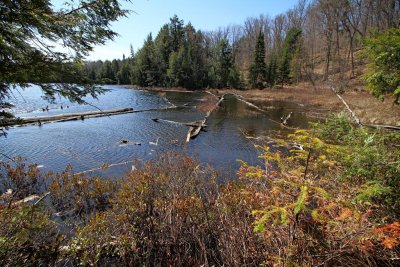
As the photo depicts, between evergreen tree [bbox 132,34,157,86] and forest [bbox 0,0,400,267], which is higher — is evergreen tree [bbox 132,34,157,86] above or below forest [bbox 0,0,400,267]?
above

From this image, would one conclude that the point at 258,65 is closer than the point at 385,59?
No

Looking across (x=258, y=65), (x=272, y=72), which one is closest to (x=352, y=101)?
(x=272, y=72)

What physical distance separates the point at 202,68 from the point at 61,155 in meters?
59.2

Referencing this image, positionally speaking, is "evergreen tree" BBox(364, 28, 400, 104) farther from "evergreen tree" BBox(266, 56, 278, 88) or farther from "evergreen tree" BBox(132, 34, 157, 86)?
"evergreen tree" BBox(132, 34, 157, 86)

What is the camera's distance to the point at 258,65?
2472 inches

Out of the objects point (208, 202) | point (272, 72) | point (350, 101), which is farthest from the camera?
point (272, 72)

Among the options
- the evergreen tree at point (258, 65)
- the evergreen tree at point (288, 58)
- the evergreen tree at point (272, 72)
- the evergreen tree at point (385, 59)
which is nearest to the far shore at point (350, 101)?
the evergreen tree at point (385, 59)

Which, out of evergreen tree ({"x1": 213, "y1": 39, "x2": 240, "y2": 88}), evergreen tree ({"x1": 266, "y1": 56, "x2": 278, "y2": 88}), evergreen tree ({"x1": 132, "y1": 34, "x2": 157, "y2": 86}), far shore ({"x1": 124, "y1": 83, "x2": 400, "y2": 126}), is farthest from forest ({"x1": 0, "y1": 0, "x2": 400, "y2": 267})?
evergreen tree ({"x1": 132, "y1": 34, "x2": 157, "y2": 86})

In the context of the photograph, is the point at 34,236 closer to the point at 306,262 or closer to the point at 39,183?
the point at 306,262

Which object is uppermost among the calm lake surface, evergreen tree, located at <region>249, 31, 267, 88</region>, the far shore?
evergreen tree, located at <region>249, 31, 267, 88</region>

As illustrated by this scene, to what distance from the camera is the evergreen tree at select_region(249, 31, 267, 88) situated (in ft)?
205

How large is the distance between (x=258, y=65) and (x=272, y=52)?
1563cm

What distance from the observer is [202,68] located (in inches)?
2788

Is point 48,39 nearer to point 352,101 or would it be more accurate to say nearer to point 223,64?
point 352,101
